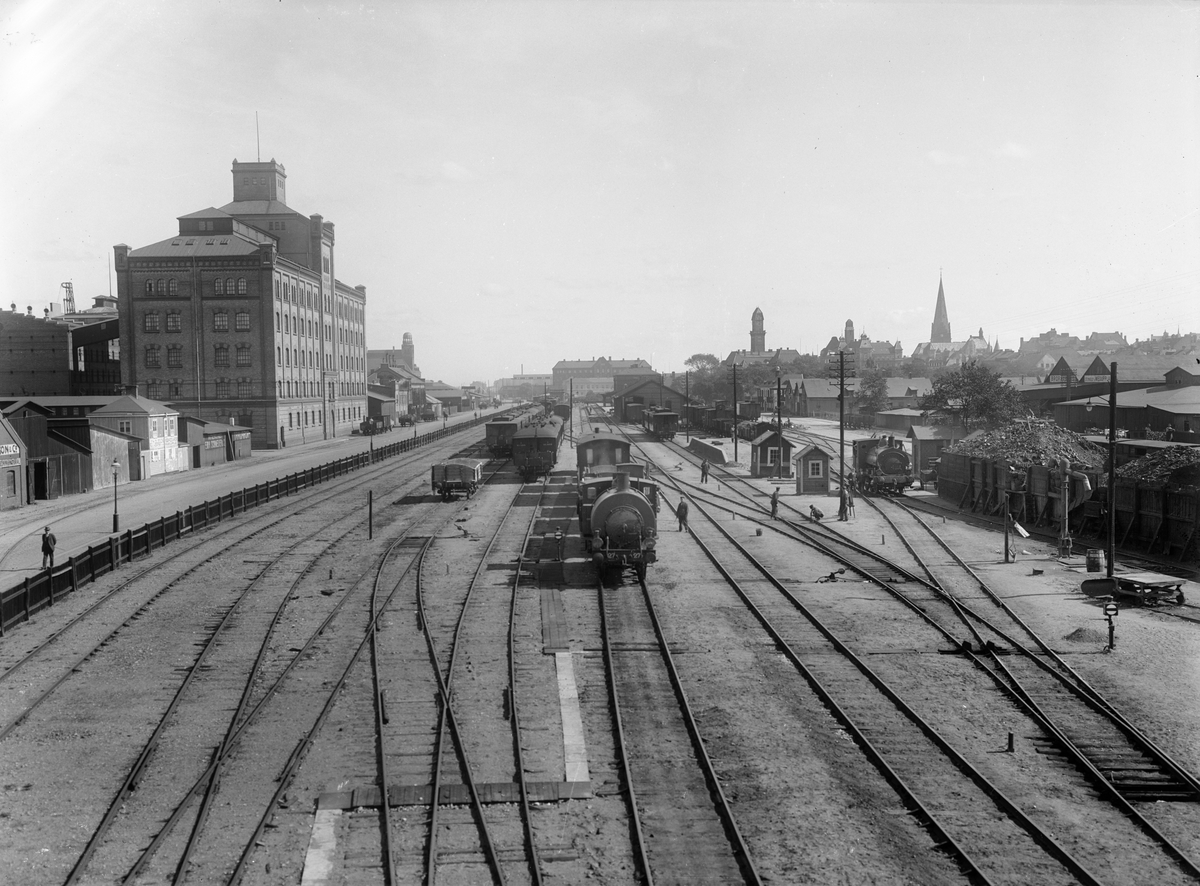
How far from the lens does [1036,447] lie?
37.2 metres

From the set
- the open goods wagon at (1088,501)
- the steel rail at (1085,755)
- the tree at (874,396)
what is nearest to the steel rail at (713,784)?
the steel rail at (1085,755)

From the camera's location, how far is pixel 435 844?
1106 cm

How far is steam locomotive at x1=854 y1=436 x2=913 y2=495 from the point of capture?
45719 mm

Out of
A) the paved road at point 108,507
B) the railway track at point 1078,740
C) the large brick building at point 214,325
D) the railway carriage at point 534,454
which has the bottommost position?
the railway track at point 1078,740

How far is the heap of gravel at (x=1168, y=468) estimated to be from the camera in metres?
28.8

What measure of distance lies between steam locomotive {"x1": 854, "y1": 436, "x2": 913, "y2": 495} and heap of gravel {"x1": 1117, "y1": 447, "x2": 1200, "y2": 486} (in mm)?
13560

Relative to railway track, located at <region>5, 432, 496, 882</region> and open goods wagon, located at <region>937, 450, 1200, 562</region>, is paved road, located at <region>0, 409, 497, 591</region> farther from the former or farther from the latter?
open goods wagon, located at <region>937, 450, 1200, 562</region>

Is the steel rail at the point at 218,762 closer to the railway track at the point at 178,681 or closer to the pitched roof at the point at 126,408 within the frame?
the railway track at the point at 178,681

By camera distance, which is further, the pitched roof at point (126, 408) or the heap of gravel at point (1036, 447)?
the pitched roof at point (126, 408)

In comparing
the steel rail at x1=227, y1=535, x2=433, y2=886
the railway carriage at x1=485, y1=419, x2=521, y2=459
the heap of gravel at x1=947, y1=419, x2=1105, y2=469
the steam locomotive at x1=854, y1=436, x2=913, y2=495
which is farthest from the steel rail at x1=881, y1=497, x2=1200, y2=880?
the railway carriage at x1=485, y1=419, x2=521, y2=459

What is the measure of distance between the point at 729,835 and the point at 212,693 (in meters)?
10.5

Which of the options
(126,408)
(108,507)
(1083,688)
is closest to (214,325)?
(126,408)

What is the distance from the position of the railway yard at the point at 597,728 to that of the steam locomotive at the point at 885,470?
1843cm

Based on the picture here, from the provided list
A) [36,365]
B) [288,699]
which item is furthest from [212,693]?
[36,365]
